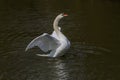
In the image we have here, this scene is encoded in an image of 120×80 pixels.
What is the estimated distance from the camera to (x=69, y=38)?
14.0 m

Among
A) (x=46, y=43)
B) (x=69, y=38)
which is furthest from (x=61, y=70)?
(x=69, y=38)

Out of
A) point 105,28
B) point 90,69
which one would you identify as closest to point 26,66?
point 90,69

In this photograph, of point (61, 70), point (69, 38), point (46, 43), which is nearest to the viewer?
point (61, 70)

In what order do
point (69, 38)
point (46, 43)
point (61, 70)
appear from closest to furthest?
point (61, 70)
point (46, 43)
point (69, 38)

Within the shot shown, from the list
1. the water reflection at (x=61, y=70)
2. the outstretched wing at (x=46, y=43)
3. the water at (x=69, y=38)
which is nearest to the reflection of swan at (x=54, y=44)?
the outstretched wing at (x=46, y=43)

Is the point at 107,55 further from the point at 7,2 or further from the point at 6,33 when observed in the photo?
the point at 7,2

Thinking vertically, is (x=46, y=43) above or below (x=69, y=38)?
above

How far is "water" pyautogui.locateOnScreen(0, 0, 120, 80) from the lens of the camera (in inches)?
425

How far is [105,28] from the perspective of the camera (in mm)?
16141

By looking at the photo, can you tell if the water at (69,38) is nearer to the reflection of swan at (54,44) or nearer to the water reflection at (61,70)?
the water reflection at (61,70)

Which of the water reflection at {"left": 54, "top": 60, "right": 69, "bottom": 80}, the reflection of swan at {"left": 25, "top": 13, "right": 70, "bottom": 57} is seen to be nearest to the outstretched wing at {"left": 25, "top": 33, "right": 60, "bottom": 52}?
the reflection of swan at {"left": 25, "top": 13, "right": 70, "bottom": 57}

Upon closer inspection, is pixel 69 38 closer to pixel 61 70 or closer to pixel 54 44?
pixel 54 44

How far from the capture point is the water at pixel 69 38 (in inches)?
425

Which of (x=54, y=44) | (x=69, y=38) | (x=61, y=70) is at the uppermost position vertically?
(x=54, y=44)
